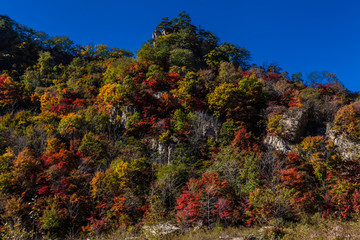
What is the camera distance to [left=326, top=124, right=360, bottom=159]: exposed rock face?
1954 cm

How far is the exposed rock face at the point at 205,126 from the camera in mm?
22766

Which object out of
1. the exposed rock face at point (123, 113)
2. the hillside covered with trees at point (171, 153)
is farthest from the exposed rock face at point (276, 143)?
the exposed rock face at point (123, 113)

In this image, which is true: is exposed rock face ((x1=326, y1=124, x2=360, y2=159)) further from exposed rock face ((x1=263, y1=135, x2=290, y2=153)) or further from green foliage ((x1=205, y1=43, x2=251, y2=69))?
green foliage ((x1=205, y1=43, x2=251, y2=69))

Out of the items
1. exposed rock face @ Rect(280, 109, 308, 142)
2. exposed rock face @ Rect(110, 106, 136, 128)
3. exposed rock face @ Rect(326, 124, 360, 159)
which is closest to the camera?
exposed rock face @ Rect(326, 124, 360, 159)

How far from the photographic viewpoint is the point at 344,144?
20484 millimetres

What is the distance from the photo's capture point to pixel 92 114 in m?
23.9

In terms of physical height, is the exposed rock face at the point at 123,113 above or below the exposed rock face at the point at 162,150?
above

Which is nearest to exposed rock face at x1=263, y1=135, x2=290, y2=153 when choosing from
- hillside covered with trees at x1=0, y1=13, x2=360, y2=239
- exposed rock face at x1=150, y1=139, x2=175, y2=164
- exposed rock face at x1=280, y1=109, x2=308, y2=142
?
hillside covered with trees at x1=0, y1=13, x2=360, y2=239

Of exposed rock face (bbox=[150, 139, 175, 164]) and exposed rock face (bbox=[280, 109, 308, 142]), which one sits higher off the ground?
exposed rock face (bbox=[280, 109, 308, 142])

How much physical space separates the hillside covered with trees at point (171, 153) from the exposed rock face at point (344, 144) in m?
0.11

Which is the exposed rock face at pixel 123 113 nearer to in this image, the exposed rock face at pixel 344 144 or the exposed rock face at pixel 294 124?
the exposed rock face at pixel 294 124

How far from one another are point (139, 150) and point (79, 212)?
792 cm

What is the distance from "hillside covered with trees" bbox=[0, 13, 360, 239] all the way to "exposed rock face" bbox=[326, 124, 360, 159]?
11 centimetres

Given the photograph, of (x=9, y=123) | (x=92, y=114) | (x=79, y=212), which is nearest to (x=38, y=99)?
(x=9, y=123)
